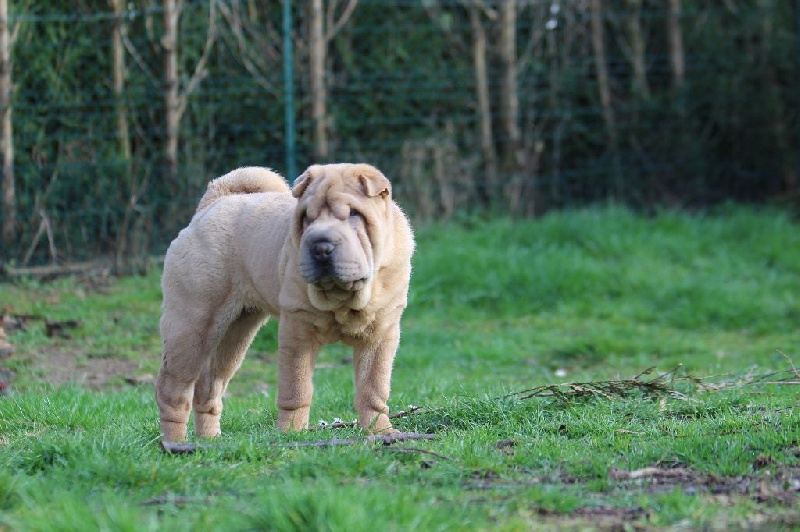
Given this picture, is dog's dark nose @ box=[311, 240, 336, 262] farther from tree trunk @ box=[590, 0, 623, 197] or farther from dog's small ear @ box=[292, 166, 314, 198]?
tree trunk @ box=[590, 0, 623, 197]

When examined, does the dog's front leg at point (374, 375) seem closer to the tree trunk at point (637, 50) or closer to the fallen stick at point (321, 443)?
the fallen stick at point (321, 443)

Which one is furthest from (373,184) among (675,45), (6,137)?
(675,45)

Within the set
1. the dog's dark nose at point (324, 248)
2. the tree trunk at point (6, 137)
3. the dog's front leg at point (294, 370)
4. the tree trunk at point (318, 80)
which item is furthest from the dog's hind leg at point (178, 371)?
the tree trunk at point (318, 80)

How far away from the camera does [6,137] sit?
9148mm

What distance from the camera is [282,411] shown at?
4.95 meters

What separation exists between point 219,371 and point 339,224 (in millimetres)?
1466

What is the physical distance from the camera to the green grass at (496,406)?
136 inches

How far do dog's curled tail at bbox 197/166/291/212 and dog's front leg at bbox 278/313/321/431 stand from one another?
1.12 metres

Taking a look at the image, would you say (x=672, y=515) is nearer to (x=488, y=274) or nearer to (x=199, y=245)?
(x=199, y=245)

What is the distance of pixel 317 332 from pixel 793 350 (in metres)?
4.41

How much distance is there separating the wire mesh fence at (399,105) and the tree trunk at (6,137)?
21 mm

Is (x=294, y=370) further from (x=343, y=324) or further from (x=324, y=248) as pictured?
(x=324, y=248)

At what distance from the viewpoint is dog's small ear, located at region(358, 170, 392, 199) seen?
4.66 m

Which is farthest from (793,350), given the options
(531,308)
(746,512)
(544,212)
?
(746,512)
